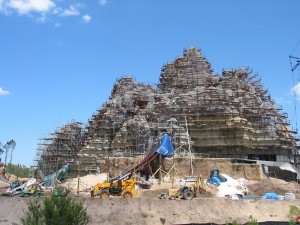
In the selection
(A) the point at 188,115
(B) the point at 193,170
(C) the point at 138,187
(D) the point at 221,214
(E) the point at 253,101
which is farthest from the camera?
(E) the point at 253,101

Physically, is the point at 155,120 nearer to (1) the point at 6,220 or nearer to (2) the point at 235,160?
(2) the point at 235,160

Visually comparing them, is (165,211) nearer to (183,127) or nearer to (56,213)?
(56,213)

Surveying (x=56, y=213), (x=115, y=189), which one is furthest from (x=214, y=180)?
(x=56, y=213)

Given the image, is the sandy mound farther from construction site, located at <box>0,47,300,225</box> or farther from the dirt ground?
the dirt ground

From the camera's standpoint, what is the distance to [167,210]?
1182 inches

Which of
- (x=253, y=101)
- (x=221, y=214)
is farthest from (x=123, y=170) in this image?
(x=253, y=101)

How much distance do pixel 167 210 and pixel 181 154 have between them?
1510cm

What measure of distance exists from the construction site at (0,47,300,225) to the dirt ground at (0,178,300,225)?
8 centimetres

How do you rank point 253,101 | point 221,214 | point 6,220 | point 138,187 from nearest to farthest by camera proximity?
point 6,220, point 221,214, point 138,187, point 253,101

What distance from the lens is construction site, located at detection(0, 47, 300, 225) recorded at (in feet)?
102

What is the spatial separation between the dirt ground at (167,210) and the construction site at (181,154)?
0.08 meters

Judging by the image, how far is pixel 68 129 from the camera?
2581 inches

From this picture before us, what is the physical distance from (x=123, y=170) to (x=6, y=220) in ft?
53.7

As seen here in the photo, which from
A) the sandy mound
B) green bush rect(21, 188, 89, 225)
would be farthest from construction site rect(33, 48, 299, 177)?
green bush rect(21, 188, 89, 225)
